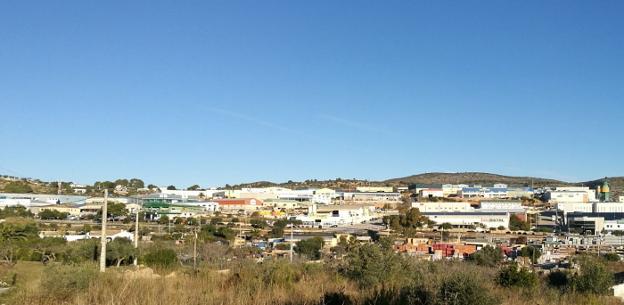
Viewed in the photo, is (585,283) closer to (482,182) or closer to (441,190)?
(441,190)

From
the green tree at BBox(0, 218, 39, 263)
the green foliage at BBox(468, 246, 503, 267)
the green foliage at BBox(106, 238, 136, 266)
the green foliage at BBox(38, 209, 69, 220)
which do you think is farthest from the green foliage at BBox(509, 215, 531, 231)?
the green foliage at BBox(106, 238, 136, 266)

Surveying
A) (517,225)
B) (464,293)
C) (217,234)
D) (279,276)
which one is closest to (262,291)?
(279,276)

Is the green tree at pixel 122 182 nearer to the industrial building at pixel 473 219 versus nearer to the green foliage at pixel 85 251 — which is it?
the industrial building at pixel 473 219

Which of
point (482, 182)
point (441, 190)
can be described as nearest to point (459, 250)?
point (441, 190)

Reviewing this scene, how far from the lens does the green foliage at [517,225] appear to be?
Answer: 194ft

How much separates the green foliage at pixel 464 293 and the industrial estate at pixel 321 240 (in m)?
0.02

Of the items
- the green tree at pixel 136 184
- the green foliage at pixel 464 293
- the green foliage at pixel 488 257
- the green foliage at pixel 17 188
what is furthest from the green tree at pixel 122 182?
the green foliage at pixel 464 293

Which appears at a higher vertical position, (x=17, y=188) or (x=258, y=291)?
(x=17, y=188)

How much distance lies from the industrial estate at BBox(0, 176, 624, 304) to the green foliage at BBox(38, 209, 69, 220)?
13 centimetres

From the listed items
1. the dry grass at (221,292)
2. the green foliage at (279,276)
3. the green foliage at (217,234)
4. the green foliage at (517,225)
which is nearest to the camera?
the dry grass at (221,292)

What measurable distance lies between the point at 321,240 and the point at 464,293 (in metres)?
30.5

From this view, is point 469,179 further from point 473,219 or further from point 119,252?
point 119,252

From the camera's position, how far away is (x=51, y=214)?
179 ft

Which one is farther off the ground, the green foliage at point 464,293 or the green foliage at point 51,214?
the green foliage at point 464,293
